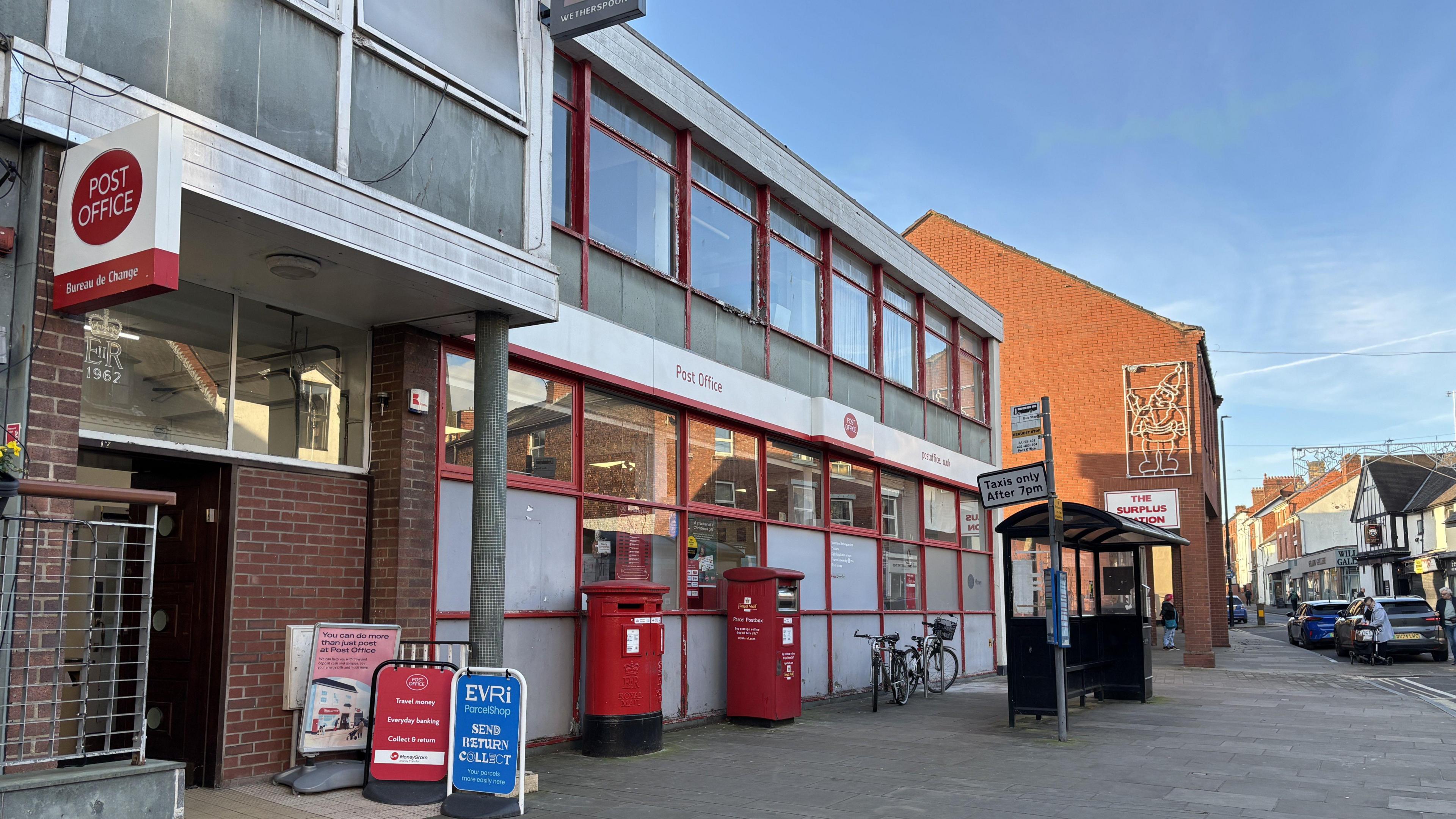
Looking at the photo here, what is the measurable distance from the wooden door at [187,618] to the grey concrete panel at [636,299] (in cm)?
436

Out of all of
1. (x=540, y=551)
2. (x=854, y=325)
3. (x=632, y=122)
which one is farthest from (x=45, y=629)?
(x=854, y=325)

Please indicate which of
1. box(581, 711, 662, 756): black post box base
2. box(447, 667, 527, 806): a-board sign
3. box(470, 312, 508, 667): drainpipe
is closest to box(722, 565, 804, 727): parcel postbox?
box(581, 711, 662, 756): black post box base

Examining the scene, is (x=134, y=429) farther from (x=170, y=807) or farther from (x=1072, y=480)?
(x=1072, y=480)

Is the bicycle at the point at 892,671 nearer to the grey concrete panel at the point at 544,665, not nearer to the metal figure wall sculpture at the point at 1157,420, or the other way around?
the grey concrete panel at the point at 544,665

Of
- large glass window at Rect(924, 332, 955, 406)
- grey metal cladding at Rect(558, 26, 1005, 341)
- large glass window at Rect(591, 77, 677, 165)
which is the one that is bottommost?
large glass window at Rect(924, 332, 955, 406)

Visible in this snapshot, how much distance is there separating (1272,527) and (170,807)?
120729mm

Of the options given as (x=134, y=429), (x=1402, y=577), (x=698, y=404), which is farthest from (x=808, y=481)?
(x=1402, y=577)

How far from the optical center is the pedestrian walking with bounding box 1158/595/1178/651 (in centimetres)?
3169

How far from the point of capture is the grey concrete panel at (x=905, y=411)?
18.7 metres

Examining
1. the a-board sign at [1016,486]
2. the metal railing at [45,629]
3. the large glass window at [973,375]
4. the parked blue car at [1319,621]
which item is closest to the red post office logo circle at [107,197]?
the metal railing at [45,629]

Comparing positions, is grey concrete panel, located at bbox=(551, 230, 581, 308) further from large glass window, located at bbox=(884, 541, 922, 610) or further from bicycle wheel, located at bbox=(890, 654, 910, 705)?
large glass window, located at bbox=(884, 541, 922, 610)

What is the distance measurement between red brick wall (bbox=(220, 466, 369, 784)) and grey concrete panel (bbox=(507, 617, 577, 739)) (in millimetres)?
1570

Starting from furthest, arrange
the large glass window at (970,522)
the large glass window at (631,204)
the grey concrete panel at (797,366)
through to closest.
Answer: the large glass window at (970,522)
the grey concrete panel at (797,366)
the large glass window at (631,204)

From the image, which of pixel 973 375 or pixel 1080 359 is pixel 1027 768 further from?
pixel 1080 359
